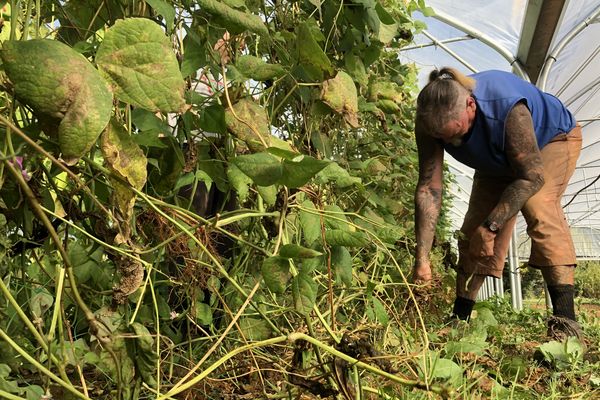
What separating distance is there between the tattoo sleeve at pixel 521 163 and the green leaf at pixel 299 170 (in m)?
1.46

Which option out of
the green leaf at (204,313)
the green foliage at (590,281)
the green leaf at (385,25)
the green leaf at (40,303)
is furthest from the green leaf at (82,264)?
the green foliage at (590,281)

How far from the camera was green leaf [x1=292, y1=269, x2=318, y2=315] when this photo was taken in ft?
2.95

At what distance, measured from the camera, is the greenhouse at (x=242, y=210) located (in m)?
0.65

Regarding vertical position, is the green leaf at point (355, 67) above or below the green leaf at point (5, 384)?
above

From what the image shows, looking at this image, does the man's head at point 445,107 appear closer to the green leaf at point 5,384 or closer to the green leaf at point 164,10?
the green leaf at point 164,10

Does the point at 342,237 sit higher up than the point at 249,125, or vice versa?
the point at 249,125

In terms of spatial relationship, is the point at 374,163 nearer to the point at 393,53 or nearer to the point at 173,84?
the point at 393,53

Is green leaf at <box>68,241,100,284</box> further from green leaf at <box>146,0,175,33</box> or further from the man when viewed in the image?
the man

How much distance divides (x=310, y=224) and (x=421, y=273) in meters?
1.17

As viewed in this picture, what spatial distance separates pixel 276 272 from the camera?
879 mm

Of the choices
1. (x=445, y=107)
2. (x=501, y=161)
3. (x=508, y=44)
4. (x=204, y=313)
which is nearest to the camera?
(x=204, y=313)

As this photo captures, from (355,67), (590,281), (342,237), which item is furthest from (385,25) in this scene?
(590,281)

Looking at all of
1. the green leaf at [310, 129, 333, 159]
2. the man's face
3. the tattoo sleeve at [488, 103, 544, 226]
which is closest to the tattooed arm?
the man's face

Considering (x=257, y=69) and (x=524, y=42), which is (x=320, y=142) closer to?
(x=257, y=69)
